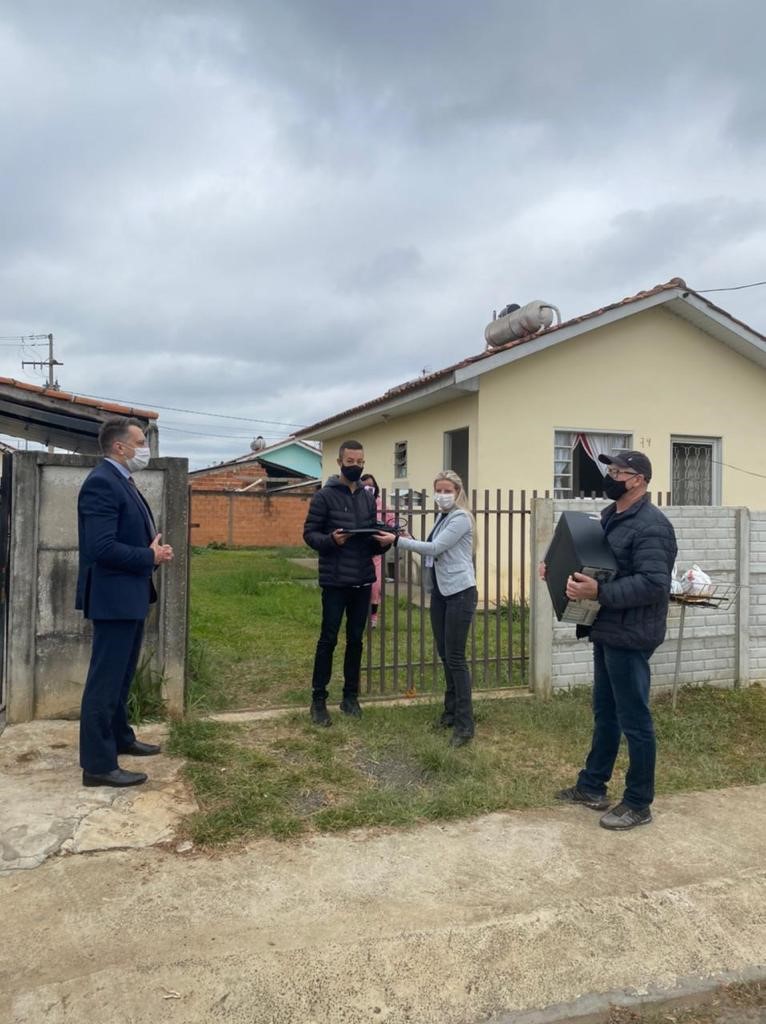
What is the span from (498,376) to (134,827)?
823cm

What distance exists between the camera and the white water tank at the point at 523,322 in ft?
35.7

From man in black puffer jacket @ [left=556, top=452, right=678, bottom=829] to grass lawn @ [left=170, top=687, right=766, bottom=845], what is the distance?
525 mm

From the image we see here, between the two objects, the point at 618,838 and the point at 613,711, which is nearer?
the point at 618,838

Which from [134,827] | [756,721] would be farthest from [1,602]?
[756,721]

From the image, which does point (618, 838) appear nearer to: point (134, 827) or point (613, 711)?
point (613, 711)

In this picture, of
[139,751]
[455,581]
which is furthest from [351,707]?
[139,751]

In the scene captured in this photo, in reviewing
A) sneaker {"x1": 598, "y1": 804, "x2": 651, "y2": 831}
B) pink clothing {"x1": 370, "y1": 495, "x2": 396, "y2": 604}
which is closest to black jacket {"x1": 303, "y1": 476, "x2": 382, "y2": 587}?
pink clothing {"x1": 370, "y1": 495, "x2": 396, "y2": 604}

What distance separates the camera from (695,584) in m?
6.02

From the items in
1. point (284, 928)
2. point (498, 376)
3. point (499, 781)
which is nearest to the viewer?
point (284, 928)

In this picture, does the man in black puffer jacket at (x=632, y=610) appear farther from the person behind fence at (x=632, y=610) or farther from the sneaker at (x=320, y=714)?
the sneaker at (x=320, y=714)

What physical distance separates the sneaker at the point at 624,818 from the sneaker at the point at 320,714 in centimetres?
199

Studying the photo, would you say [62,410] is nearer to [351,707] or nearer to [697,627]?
[351,707]

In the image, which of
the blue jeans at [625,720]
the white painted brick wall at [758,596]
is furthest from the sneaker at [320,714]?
the white painted brick wall at [758,596]

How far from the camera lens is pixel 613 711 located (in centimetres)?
402
